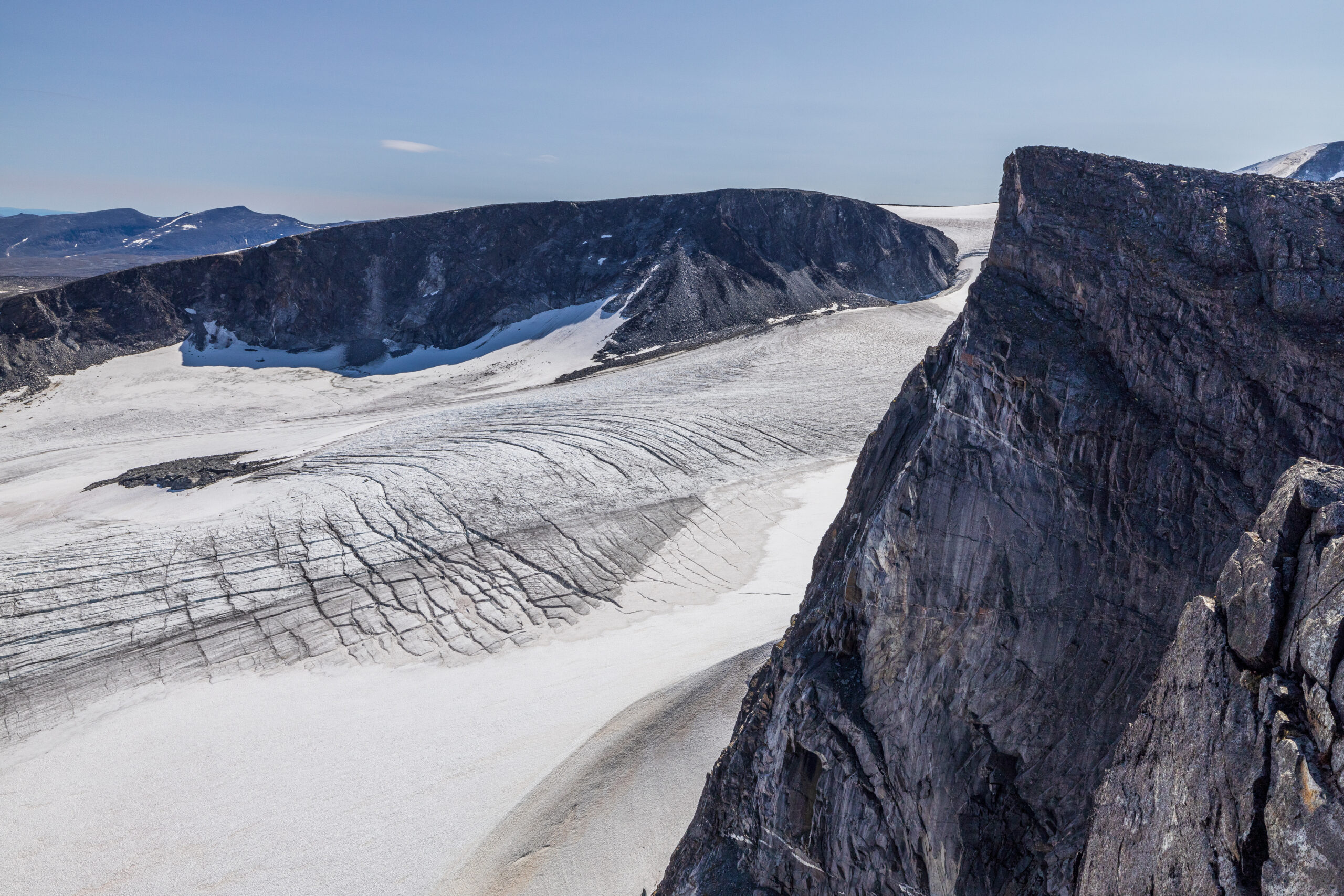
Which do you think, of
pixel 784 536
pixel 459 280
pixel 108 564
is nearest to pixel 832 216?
pixel 459 280

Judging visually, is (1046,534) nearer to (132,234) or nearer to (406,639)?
(406,639)

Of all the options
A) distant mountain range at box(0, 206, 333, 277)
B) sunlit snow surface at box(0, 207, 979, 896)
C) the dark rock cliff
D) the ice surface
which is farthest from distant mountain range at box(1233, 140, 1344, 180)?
distant mountain range at box(0, 206, 333, 277)

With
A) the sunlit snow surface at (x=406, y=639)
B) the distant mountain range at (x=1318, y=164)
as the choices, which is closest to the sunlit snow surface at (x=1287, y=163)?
the distant mountain range at (x=1318, y=164)

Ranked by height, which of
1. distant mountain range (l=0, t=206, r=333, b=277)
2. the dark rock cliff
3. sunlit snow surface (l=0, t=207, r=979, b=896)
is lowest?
sunlit snow surface (l=0, t=207, r=979, b=896)

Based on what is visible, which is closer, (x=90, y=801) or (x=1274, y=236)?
(x=1274, y=236)

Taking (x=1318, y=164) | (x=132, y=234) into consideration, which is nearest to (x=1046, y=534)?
(x=1318, y=164)

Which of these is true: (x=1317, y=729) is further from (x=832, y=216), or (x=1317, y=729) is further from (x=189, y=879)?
(x=832, y=216)

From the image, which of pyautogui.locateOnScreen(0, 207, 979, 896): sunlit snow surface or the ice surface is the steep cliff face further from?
the ice surface

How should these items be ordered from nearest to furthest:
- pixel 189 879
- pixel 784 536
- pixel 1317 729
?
pixel 1317 729 < pixel 189 879 < pixel 784 536
